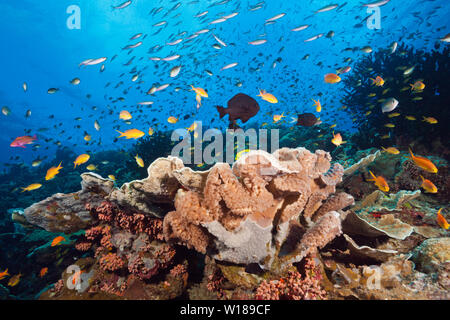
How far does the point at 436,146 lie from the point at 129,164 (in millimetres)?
13450

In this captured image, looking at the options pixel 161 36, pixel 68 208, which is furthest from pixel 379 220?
pixel 161 36

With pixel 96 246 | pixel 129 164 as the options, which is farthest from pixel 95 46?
pixel 96 246

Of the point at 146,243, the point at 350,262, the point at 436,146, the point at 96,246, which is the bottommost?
the point at 436,146

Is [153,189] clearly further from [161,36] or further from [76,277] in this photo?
[161,36]

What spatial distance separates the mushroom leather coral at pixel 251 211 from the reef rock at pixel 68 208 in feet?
6.49

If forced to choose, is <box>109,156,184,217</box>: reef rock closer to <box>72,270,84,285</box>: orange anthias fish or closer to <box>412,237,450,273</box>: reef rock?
<box>72,270,84,285</box>: orange anthias fish

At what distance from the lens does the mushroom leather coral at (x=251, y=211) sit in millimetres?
2006

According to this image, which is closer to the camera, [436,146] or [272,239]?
[272,239]

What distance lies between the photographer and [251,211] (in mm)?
1986

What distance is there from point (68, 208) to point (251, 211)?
3.80 metres

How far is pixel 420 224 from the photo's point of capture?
11.5 feet
